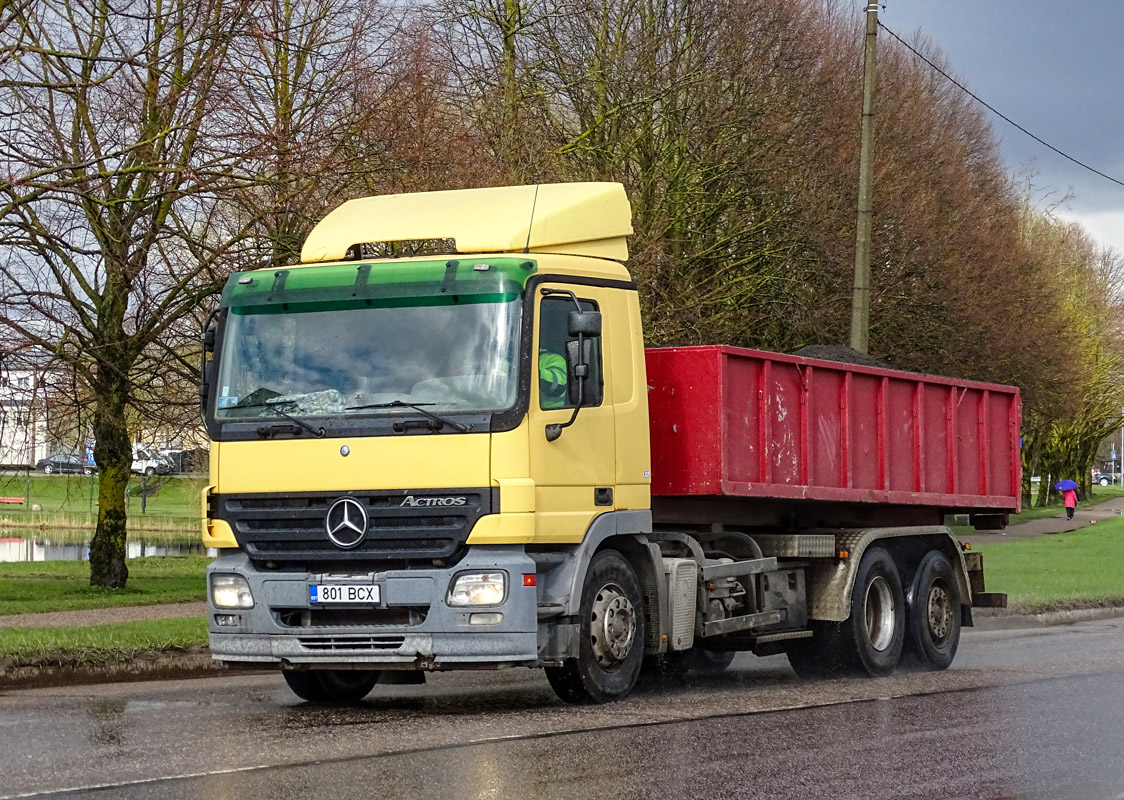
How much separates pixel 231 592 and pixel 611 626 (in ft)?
7.84

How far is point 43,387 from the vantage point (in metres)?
16.4

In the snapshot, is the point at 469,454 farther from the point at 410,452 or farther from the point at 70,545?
the point at 70,545

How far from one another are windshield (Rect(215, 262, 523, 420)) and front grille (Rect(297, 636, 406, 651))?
136cm

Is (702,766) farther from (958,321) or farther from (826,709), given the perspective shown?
(958,321)

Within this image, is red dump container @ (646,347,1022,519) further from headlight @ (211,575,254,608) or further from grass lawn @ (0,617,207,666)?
grass lawn @ (0,617,207,666)

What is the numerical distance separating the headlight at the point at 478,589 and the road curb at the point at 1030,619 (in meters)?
10.8

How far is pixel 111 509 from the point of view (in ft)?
74.1

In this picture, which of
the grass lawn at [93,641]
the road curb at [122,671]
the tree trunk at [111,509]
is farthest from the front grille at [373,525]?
the tree trunk at [111,509]

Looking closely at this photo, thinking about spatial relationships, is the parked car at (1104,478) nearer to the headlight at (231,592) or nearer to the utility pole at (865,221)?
the utility pole at (865,221)

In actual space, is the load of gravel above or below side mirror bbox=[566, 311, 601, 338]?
above

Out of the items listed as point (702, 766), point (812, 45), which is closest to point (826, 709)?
point (702, 766)

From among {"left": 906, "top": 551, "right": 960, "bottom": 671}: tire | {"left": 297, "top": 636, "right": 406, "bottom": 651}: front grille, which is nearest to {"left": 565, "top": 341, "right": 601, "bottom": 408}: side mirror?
{"left": 297, "top": 636, "right": 406, "bottom": 651}: front grille

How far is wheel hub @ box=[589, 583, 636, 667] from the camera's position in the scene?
10.4 meters

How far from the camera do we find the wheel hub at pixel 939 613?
46.5 feet
